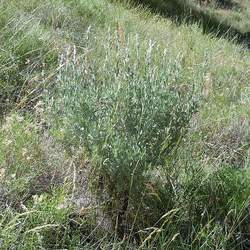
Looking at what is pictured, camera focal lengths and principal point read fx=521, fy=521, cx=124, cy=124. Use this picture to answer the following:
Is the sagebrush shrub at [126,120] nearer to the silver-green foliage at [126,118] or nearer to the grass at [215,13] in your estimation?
the silver-green foliage at [126,118]

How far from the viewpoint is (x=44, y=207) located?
2252 millimetres

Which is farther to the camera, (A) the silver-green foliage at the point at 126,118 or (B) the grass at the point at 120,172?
(A) the silver-green foliage at the point at 126,118

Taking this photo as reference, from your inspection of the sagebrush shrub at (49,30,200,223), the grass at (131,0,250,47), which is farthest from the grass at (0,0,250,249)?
the grass at (131,0,250,47)

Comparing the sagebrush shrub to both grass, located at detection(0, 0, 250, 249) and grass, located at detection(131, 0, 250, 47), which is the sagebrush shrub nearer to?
grass, located at detection(0, 0, 250, 249)

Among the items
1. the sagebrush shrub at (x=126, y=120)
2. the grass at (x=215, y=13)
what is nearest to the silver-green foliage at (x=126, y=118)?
the sagebrush shrub at (x=126, y=120)

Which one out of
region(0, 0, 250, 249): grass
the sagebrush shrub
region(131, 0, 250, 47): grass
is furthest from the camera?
region(131, 0, 250, 47): grass

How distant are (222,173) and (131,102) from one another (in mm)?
654

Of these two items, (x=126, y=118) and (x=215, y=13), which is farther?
(x=215, y=13)

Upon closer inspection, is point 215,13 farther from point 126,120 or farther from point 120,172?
point 120,172

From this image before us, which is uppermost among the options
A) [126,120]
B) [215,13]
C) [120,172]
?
[126,120]

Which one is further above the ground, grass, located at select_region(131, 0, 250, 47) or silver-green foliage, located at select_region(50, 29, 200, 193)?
silver-green foliage, located at select_region(50, 29, 200, 193)

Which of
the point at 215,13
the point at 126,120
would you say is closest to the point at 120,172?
the point at 126,120

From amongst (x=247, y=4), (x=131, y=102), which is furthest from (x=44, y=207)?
(x=247, y=4)

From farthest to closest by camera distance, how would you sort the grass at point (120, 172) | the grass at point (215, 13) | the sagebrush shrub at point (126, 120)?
the grass at point (215, 13)
the sagebrush shrub at point (126, 120)
the grass at point (120, 172)
